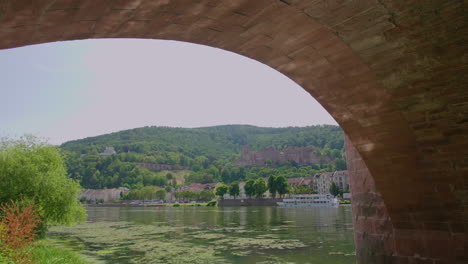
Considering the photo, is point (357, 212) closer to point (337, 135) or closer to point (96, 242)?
point (96, 242)

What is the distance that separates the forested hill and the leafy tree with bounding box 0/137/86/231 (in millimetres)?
146085

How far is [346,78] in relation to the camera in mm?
4727

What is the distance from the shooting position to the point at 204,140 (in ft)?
636

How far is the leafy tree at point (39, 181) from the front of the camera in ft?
51.4

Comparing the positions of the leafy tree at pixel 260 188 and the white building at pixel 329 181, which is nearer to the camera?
the leafy tree at pixel 260 188

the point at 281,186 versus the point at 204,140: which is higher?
the point at 204,140

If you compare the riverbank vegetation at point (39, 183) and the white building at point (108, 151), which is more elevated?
the white building at point (108, 151)

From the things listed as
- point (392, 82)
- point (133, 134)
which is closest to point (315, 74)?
point (392, 82)

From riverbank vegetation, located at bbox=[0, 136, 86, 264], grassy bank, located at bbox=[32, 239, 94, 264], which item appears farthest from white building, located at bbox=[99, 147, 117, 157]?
grassy bank, located at bbox=[32, 239, 94, 264]

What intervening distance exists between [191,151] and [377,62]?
182 metres

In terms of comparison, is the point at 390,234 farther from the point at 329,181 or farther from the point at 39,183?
the point at 329,181

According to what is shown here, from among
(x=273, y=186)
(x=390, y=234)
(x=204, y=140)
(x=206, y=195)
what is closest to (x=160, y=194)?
(x=206, y=195)

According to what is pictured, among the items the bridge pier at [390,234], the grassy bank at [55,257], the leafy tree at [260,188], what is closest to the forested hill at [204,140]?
the leafy tree at [260,188]

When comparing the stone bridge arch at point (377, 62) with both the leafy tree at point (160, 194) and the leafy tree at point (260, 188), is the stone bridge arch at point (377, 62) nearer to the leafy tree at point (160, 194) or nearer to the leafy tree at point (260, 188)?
the leafy tree at point (260, 188)
